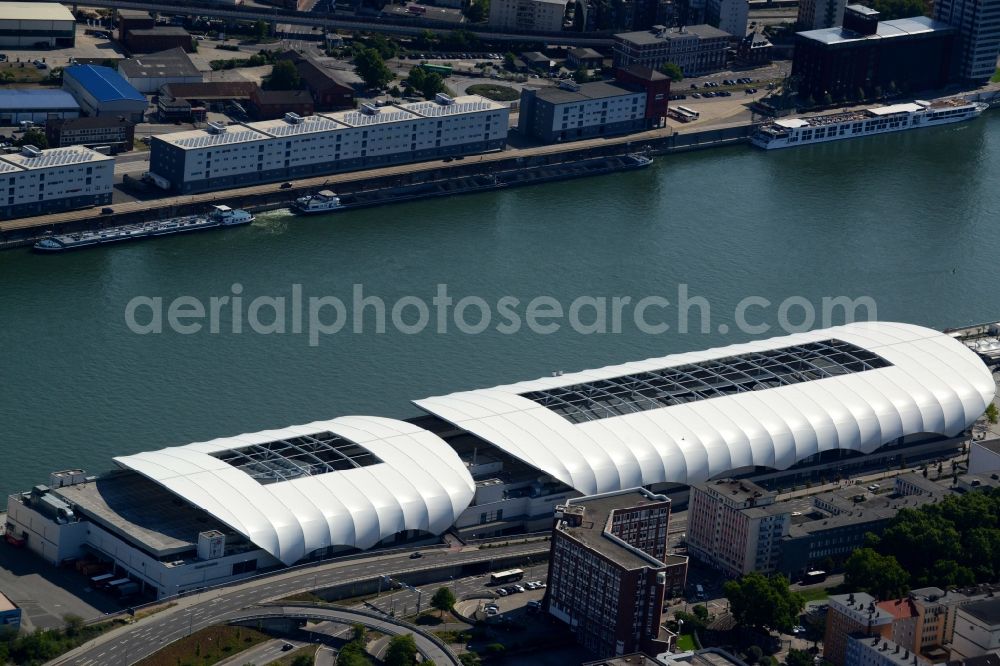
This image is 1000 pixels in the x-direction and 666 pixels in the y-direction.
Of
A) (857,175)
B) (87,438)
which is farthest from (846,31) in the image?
(87,438)

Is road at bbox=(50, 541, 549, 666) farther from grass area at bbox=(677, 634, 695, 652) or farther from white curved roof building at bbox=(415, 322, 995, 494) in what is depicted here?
grass area at bbox=(677, 634, 695, 652)

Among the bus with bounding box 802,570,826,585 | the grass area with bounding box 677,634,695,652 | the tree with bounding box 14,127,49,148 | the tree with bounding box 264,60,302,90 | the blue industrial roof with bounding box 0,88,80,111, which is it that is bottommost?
the grass area with bounding box 677,634,695,652

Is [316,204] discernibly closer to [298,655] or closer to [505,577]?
[505,577]

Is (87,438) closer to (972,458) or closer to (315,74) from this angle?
(972,458)

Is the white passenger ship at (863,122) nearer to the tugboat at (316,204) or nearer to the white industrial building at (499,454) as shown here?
the tugboat at (316,204)


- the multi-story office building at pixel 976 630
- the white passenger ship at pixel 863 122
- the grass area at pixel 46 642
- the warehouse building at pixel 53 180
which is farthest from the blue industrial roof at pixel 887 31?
the grass area at pixel 46 642

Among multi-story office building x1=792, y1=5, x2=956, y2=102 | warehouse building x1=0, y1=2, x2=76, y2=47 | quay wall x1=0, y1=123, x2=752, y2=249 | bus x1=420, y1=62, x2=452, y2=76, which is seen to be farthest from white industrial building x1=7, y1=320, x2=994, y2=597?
warehouse building x1=0, y1=2, x2=76, y2=47

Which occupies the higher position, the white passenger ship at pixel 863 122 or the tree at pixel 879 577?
the white passenger ship at pixel 863 122
